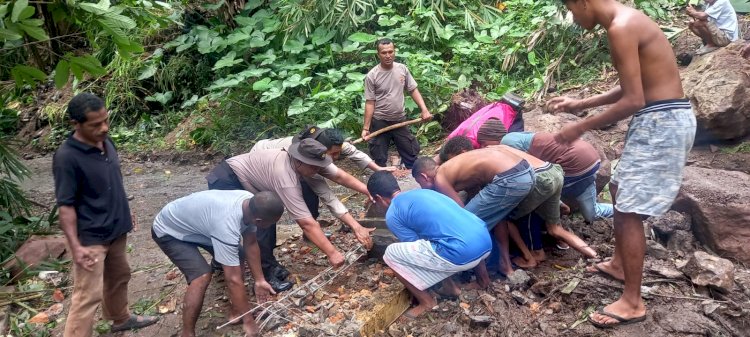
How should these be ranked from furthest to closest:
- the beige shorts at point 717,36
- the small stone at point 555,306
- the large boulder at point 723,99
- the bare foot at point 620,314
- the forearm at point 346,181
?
the beige shorts at point 717,36 < the large boulder at point 723,99 < the forearm at point 346,181 < the small stone at point 555,306 < the bare foot at point 620,314

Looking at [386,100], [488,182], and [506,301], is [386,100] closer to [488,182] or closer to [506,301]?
[488,182]

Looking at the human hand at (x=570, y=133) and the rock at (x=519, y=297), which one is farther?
the rock at (x=519, y=297)

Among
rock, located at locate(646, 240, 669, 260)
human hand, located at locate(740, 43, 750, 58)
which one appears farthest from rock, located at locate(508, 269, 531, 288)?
human hand, located at locate(740, 43, 750, 58)

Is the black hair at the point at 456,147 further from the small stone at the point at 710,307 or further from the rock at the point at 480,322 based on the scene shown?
the small stone at the point at 710,307

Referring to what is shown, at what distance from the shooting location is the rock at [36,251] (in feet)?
17.4

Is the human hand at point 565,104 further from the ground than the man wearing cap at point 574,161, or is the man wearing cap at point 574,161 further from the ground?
the human hand at point 565,104

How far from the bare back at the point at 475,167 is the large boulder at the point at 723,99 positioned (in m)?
2.89

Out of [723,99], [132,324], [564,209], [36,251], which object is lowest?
[36,251]

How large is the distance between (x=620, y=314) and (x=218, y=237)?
2.49 metres

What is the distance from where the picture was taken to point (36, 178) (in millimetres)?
9602

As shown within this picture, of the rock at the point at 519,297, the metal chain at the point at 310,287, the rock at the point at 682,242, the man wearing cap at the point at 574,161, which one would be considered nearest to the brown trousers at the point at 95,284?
the metal chain at the point at 310,287

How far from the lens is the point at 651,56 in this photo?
306cm

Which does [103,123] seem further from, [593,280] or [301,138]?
[593,280]

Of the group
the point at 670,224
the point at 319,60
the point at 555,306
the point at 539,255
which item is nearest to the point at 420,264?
the point at 555,306
